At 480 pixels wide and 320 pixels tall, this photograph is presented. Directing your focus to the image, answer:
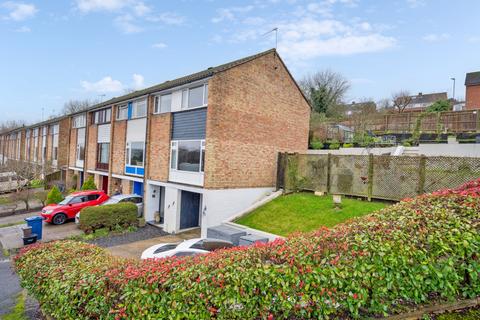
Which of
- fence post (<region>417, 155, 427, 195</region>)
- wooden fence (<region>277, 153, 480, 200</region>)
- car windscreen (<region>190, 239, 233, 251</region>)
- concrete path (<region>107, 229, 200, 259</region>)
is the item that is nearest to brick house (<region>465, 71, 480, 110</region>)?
wooden fence (<region>277, 153, 480, 200</region>)

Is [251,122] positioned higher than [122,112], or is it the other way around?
[122,112]

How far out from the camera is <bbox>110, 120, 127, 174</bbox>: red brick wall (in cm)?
1978

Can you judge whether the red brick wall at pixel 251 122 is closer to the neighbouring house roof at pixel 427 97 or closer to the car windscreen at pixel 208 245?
the car windscreen at pixel 208 245

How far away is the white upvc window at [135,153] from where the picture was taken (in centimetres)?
1794

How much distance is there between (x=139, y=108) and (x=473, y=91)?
1540 inches

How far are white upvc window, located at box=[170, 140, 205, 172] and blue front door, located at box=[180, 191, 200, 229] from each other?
1.74 meters

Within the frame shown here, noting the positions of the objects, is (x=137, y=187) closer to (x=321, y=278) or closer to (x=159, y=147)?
(x=159, y=147)

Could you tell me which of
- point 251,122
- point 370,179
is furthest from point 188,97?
point 370,179

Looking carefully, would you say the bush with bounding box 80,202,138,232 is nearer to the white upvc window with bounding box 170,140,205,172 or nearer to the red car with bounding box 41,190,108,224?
the red car with bounding box 41,190,108,224

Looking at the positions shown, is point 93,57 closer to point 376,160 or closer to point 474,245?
point 376,160

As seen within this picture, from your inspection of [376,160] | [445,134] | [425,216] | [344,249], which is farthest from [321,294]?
[445,134]

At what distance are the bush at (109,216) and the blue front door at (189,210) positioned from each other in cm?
276

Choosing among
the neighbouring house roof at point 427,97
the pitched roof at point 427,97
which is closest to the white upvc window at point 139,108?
the neighbouring house roof at point 427,97

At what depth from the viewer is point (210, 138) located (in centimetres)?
1326
